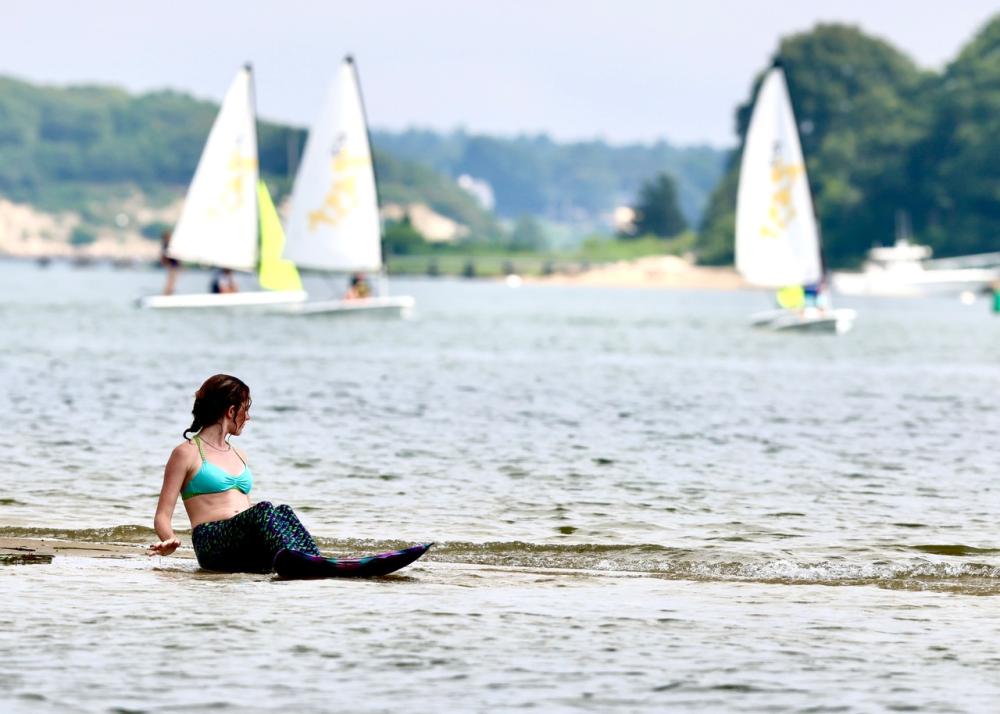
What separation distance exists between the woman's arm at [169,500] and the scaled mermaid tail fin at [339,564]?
32.3 inches

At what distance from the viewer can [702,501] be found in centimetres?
2178

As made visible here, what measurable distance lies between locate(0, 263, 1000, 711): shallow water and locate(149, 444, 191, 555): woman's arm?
35cm

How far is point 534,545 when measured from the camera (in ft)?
59.0

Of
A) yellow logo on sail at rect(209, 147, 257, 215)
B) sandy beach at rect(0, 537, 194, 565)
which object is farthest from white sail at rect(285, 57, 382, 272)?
sandy beach at rect(0, 537, 194, 565)

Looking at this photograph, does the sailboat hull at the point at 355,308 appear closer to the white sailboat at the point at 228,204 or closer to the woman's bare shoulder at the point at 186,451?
the white sailboat at the point at 228,204

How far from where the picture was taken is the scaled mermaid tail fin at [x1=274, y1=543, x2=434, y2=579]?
47.1 ft

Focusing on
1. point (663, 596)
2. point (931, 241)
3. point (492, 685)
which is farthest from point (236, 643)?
point (931, 241)

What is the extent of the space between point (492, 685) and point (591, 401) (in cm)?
2873

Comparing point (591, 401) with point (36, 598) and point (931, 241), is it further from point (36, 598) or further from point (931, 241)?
point (931, 241)

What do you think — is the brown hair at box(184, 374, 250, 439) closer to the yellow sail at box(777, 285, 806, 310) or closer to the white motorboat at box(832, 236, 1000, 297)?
the yellow sail at box(777, 285, 806, 310)

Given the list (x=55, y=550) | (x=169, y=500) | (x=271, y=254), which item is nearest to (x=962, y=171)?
(x=271, y=254)

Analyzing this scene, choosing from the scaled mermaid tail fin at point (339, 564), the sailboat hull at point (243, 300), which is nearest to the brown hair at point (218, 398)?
the scaled mermaid tail fin at point (339, 564)

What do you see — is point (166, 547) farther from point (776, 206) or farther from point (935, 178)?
point (935, 178)

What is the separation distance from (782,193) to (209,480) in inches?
2597
